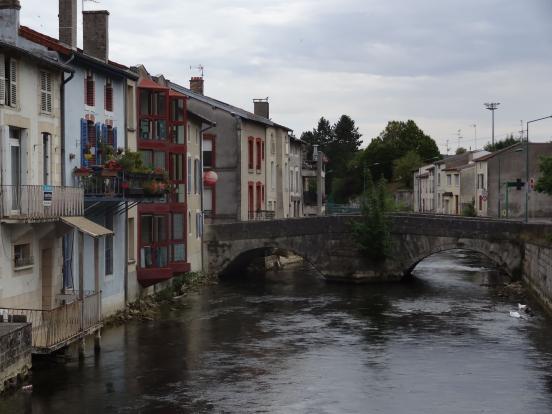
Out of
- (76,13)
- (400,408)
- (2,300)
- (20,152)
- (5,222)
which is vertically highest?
(76,13)

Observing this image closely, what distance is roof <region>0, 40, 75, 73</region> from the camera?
78.7 ft

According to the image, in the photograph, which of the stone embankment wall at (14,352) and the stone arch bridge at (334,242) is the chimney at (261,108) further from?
the stone embankment wall at (14,352)

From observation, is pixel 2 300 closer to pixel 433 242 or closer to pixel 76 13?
pixel 76 13

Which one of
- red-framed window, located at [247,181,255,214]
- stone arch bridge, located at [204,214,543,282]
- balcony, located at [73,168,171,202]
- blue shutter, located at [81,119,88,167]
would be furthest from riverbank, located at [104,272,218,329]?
red-framed window, located at [247,181,255,214]

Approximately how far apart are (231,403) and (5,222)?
25.4 ft

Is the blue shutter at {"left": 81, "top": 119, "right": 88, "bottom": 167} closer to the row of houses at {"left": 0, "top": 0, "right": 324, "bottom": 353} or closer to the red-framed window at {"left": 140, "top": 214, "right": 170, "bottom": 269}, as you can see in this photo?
the row of houses at {"left": 0, "top": 0, "right": 324, "bottom": 353}

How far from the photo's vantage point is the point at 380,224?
53781mm

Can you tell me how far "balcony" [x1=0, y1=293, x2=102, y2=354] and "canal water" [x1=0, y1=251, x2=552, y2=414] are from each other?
91 centimetres

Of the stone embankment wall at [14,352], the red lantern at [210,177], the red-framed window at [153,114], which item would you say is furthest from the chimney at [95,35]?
the red lantern at [210,177]

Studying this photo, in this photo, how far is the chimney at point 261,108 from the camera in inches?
2982

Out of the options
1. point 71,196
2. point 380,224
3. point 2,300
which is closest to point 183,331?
point 71,196

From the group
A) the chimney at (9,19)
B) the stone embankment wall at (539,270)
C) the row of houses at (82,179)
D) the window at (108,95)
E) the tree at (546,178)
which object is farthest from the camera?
the tree at (546,178)

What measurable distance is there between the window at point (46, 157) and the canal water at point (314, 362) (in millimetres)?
Answer: 5801

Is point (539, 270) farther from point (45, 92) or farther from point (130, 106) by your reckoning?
point (45, 92)
